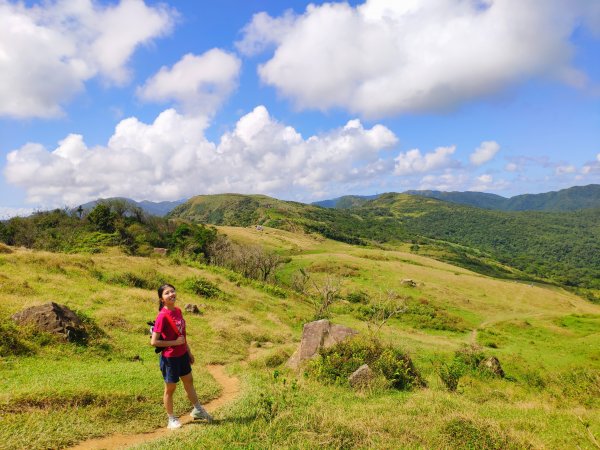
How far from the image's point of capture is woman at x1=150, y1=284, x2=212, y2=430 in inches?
342

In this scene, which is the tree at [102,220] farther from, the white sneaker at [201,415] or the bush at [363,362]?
the white sneaker at [201,415]

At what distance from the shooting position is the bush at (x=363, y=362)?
46.4 feet

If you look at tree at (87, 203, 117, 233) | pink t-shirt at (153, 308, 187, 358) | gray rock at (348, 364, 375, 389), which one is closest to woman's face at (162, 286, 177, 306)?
pink t-shirt at (153, 308, 187, 358)

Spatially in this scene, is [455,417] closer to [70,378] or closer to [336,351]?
[336,351]

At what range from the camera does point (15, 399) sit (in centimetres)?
919

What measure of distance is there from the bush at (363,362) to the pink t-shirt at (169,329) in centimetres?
681

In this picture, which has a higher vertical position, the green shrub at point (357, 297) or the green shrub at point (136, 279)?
the green shrub at point (136, 279)

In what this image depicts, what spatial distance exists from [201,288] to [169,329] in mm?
27617

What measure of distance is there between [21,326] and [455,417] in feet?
52.6

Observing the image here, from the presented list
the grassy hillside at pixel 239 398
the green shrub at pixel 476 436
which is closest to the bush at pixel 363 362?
the grassy hillside at pixel 239 398

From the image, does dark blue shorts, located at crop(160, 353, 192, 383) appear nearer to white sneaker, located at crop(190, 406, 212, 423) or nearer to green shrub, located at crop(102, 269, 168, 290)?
white sneaker, located at crop(190, 406, 212, 423)

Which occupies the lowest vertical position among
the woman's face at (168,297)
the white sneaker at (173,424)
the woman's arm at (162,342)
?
the white sneaker at (173,424)

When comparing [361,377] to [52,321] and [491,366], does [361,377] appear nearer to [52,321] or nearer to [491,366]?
[52,321]

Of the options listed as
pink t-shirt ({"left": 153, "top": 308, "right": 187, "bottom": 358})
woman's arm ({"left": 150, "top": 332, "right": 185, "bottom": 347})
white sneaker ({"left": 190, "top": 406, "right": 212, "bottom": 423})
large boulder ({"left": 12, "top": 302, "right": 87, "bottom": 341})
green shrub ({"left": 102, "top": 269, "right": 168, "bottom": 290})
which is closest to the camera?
woman's arm ({"left": 150, "top": 332, "right": 185, "bottom": 347})
